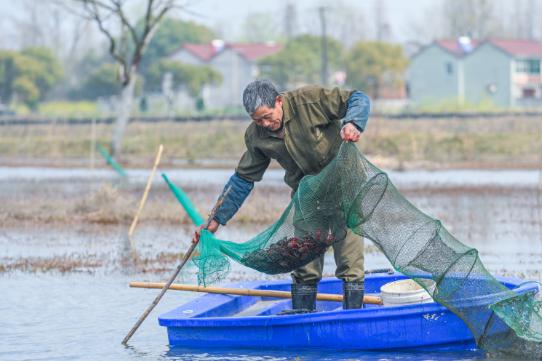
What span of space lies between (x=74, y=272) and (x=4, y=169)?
23.9 metres

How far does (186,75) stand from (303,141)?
220ft

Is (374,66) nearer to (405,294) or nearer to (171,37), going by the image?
(171,37)

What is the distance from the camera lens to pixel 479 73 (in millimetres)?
79938

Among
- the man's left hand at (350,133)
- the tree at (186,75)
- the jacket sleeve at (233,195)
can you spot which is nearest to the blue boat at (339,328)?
the jacket sleeve at (233,195)

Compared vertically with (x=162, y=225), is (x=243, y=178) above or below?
above

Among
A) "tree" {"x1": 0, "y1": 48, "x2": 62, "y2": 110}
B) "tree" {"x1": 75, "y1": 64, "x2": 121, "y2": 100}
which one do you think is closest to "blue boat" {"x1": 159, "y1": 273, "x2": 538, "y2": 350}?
"tree" {"x1": 0, "y1": 48, "x2": 62, "y2": 110}

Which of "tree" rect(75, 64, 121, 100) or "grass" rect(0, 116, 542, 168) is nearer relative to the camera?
"grass" rect(0, 116, 542, 168)

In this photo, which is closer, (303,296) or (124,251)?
(303,296)

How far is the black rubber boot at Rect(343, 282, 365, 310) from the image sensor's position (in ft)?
29.9

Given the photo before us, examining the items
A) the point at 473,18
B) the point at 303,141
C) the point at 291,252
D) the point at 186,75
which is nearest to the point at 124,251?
the point at 291,252

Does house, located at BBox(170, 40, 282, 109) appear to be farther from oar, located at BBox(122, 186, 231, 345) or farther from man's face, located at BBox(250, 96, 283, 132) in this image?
man's face, located at BBox(250, 96, 283, 132)

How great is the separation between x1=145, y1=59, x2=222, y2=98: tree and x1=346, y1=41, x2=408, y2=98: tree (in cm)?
908

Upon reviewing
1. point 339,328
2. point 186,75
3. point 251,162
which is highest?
point 186,75

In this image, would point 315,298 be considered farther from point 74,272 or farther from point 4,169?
point 4,169
